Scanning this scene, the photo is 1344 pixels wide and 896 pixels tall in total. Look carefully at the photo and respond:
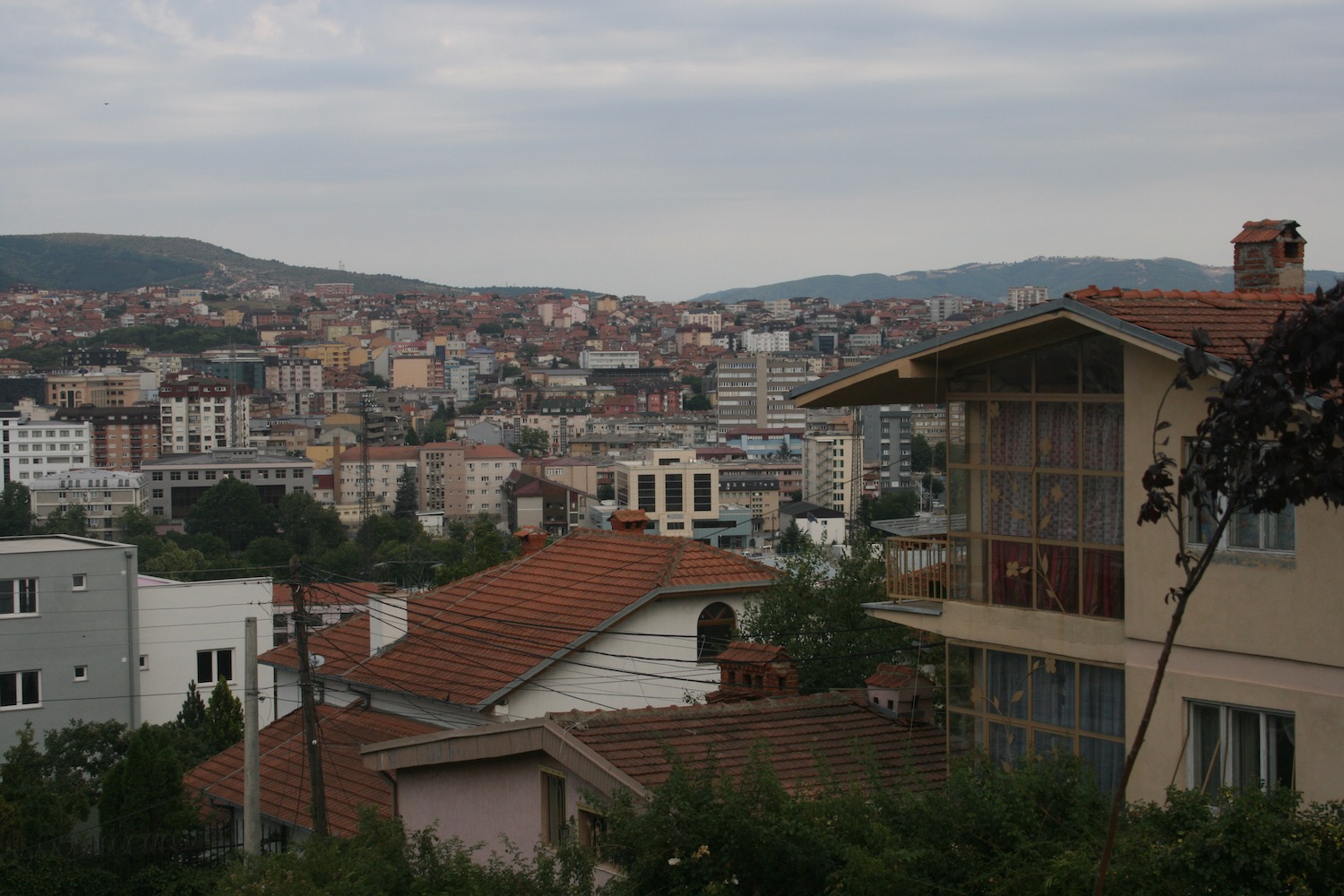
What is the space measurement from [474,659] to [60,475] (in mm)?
143037

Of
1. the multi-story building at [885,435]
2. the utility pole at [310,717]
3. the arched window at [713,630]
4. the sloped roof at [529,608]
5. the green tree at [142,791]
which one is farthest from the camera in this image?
the multi-story building at [885,435]

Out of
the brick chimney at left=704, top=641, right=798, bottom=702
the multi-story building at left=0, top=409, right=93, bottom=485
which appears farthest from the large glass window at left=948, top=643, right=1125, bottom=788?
the multi-story building at left=0, top=409, right=93, bottom=485

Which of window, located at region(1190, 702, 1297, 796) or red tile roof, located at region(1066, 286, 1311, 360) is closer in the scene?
window, located at region(1190, 702, 1297, 796)

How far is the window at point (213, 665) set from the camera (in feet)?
112

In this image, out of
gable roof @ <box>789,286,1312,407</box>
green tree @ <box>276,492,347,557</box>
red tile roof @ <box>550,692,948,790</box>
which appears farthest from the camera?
green tree @ <box>276,492,347,557</box>

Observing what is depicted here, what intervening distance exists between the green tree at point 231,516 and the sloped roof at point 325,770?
390 ft

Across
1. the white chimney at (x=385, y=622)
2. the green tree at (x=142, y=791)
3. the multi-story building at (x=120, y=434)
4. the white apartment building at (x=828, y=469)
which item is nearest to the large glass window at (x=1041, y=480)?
the white chimney at (x=385, y=622)

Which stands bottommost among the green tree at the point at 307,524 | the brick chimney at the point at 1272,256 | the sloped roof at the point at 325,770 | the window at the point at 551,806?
the green tree at the point at 307,524

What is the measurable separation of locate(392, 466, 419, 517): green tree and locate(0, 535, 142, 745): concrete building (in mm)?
133587

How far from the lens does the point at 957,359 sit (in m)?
9.96

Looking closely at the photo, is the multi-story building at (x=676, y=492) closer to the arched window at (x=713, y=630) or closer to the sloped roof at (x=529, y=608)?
the sloped roof at (x=529, y=608)

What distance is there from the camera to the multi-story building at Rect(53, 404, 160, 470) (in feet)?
623

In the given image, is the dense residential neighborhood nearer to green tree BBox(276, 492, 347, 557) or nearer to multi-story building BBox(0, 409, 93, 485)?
green tree BBox(276, 492, 347, 557)

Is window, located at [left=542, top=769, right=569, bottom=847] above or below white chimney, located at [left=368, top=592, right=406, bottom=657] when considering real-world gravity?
below
